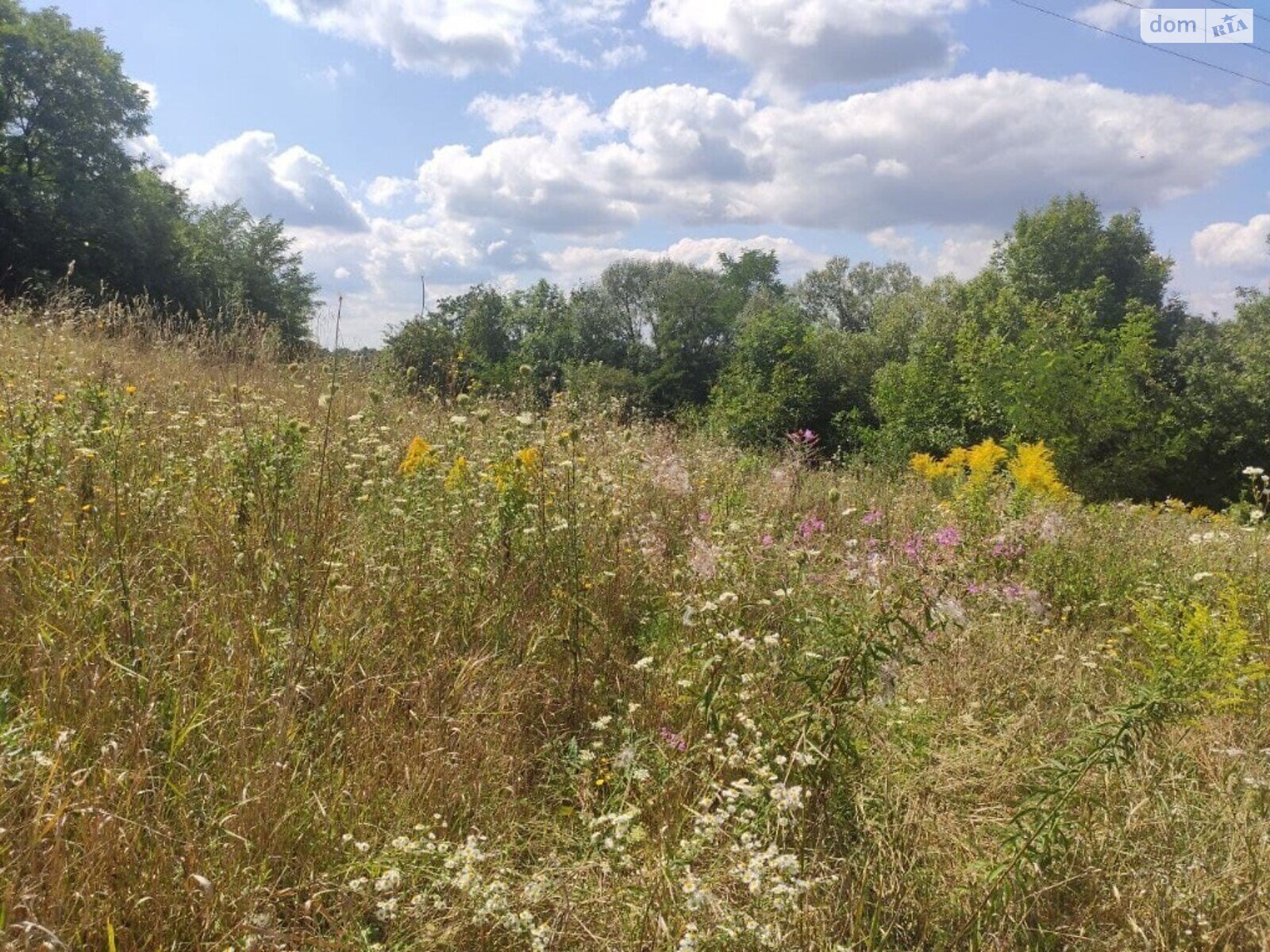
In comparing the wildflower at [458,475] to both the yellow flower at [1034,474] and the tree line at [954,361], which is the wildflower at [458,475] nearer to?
the tree line at [954,361]

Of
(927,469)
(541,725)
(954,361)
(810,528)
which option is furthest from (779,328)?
(541,725)

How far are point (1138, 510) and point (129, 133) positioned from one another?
29.2 metres

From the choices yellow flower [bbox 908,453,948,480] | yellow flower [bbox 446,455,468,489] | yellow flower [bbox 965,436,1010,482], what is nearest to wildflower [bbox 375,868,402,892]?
yellow flower [bbox 446,455,468,489]

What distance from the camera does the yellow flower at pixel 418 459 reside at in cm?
325

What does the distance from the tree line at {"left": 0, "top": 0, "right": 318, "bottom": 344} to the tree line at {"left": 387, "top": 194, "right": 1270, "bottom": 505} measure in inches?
339

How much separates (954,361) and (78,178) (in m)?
24.6

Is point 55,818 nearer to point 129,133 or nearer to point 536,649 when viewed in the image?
point 536,649

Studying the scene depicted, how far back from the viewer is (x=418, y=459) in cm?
356

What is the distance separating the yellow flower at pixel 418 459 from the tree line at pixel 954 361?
0.61 metres

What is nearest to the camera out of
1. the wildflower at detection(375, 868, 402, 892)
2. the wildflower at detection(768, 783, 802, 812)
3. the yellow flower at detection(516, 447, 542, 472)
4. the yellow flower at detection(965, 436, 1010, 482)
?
the wildflower at detection(375, 868, 402, 892)

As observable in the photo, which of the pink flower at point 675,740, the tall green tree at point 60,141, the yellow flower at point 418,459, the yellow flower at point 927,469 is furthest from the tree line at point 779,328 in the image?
the pink flower at point 675,740

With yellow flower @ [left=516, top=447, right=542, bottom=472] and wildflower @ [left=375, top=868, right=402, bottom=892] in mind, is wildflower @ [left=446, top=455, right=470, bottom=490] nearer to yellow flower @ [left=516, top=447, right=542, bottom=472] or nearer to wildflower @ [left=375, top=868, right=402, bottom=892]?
yellow flower @ [left=516, top=447, right=542, bottom=472]

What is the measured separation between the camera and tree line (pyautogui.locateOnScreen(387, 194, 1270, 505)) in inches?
419

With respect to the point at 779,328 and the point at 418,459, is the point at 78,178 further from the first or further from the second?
the point at 418,459
